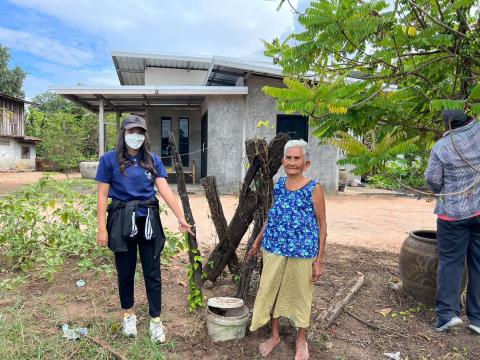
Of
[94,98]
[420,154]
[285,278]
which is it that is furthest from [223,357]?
[94,98]

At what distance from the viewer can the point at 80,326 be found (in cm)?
322

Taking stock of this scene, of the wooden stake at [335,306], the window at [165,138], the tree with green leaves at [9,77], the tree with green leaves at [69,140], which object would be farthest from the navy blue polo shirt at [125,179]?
the tree with green leaves at [9,77]

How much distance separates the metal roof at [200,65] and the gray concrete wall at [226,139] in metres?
1.02

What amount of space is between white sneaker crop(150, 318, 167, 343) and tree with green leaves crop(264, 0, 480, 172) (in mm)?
1989

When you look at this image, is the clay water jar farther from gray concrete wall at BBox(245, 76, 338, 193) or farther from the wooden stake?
gray concrete wall at BBox(245, 76, 338, 193)

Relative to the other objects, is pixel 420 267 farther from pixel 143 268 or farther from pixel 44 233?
pixel 44 233

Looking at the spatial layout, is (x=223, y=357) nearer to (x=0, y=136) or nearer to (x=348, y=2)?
(x=348, y=2)

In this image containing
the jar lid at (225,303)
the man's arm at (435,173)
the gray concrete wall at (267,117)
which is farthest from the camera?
the gray concrete wall at (267,117)

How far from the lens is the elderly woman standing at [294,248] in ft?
8.95

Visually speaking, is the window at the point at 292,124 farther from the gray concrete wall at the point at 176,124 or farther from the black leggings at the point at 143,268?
the black leggings at the point at 143,268

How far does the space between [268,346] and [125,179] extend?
170 centimetres

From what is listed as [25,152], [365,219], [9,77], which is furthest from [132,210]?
[9,77]

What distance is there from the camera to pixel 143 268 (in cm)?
303

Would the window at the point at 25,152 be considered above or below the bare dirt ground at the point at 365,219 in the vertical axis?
above
